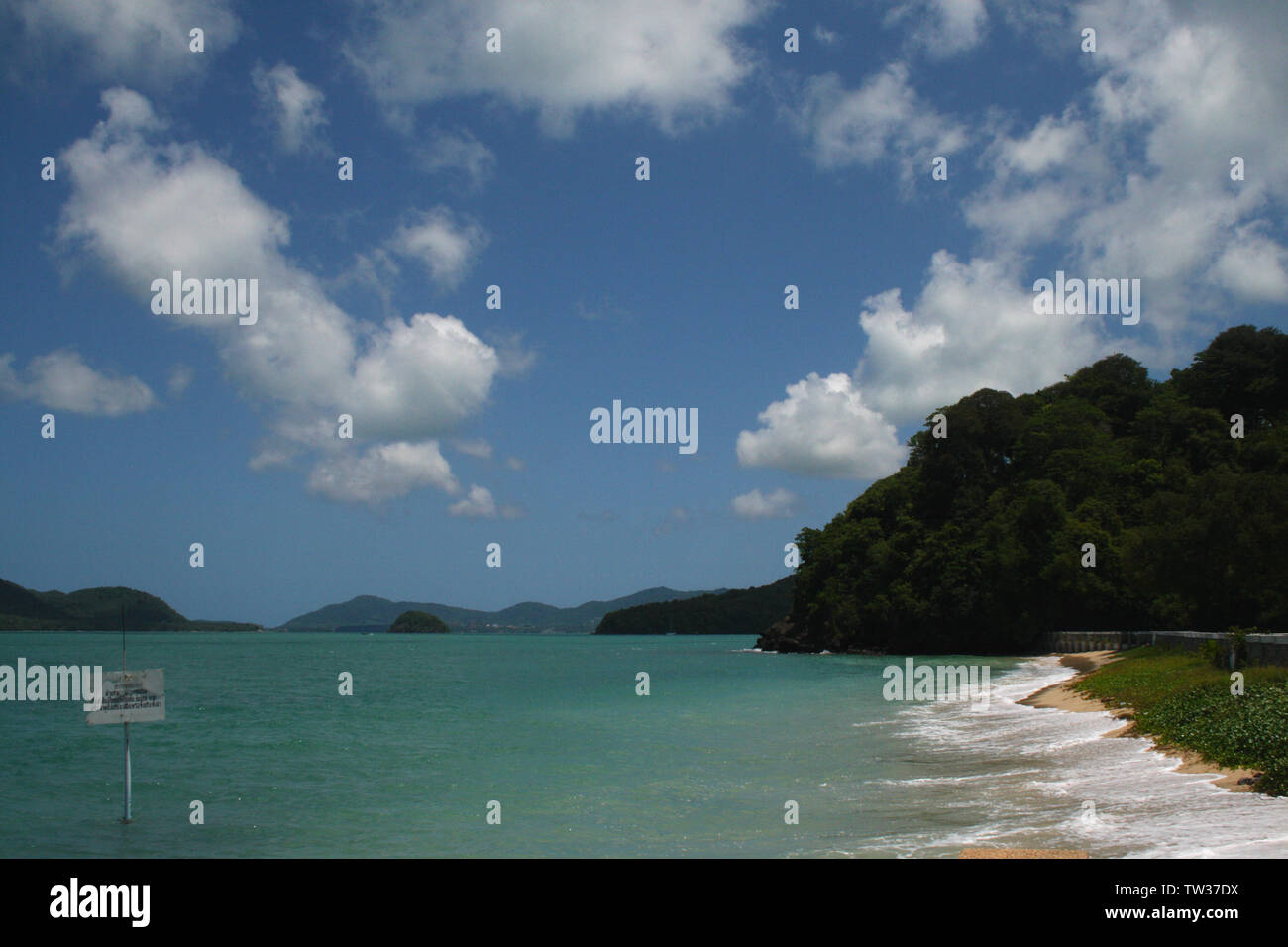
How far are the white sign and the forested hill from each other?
1978 inches

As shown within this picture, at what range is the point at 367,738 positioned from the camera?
89.7 ft

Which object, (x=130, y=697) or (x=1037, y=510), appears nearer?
(x=130, y=697)

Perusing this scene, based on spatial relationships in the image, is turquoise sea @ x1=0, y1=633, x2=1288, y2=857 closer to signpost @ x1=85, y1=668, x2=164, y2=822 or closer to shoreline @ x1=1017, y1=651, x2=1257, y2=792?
shoreline @ x1=1017, y1=651, x2=1257, y2=792

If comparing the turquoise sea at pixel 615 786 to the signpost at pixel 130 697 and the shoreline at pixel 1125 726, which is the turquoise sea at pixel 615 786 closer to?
the shoreline at pixel 1125 726

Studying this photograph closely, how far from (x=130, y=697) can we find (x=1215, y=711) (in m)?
19.9

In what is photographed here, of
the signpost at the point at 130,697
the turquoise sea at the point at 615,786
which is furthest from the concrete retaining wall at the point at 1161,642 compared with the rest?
the signpost at the point at 130,697

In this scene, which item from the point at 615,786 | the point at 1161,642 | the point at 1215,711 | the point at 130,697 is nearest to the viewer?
the point at 130,697

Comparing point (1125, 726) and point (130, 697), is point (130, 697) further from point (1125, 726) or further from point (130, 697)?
point (1125, 726)

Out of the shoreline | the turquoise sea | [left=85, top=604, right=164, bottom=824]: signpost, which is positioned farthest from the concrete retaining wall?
[left=85, top=604, right=164, bottom=824]: signpost

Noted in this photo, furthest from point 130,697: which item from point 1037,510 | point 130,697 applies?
point 1037,510

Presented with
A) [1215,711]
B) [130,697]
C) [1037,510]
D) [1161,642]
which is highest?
[1037,510]

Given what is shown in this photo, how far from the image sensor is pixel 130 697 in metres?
13.1

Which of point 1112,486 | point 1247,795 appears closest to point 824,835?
point 1247,795
